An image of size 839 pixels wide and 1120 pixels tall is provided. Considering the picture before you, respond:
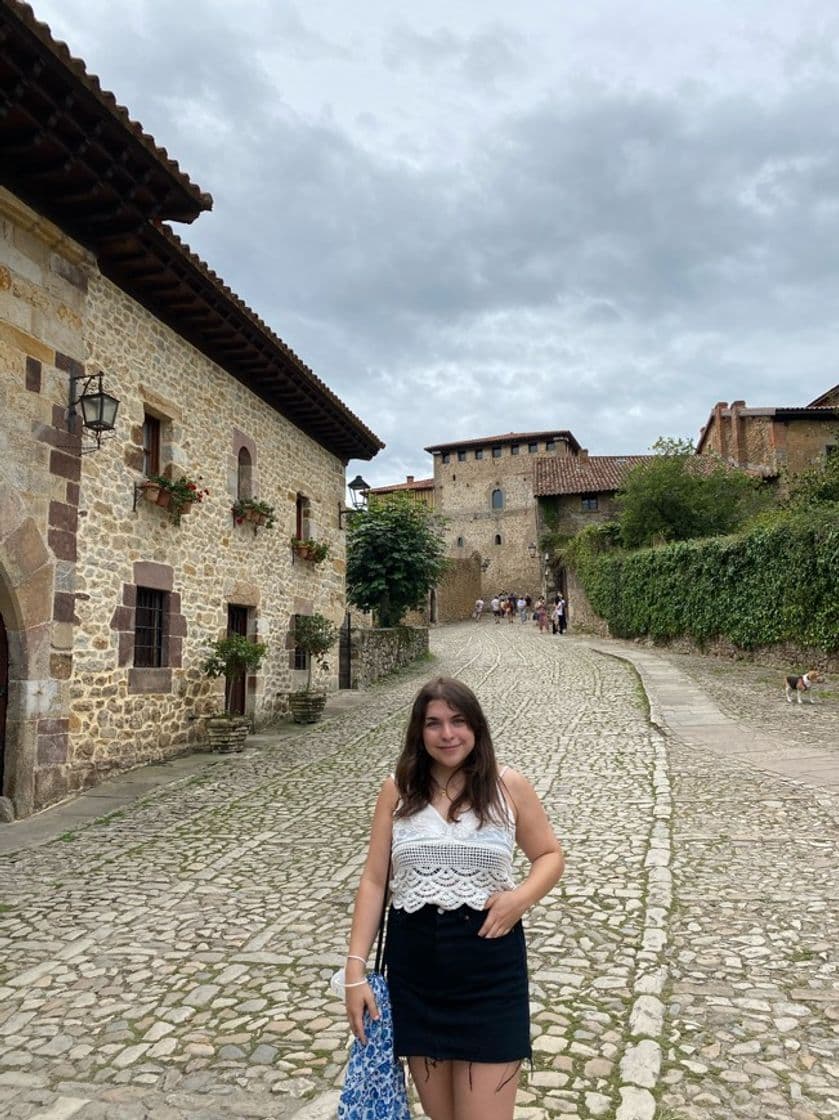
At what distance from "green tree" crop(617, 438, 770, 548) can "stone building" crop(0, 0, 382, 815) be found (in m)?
19.2

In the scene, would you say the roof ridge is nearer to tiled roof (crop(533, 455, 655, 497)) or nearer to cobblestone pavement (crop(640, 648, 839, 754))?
cobblestone pavement (crop(640, 648, 839, 754))

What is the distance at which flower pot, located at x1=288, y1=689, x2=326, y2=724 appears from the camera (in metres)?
13.2

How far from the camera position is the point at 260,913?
494 centimetres

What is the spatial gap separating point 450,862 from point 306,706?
A: 11.2 metres

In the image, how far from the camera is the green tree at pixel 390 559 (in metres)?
22.3

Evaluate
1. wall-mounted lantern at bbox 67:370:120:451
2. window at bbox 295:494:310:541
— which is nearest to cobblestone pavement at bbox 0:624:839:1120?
wall-mounted lantern at bbox 67:370:120:451

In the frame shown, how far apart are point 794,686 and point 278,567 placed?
8777 millimetres

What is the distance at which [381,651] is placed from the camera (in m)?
20.0

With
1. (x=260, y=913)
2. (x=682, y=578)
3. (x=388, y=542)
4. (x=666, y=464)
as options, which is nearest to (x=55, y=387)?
(x=260, y=913)

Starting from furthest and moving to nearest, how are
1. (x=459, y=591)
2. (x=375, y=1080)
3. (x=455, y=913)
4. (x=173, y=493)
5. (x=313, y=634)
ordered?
(x=459, y=591) < (x=313, y=634) < (x=173, y=493) < (x=455, y=913) < (x=375, y=1080)

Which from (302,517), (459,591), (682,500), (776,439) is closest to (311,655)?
(302,517)

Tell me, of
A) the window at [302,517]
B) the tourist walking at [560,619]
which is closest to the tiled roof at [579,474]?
the tourist walking at [560,619]

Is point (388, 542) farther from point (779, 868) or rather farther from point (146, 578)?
point (779, 868)

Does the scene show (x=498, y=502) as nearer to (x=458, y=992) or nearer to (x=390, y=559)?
(x=390, y=559)
